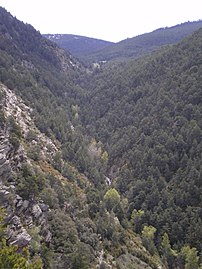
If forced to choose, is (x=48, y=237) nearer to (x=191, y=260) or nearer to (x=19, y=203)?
(x=19, y=203)

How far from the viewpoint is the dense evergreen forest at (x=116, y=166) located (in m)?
59.2

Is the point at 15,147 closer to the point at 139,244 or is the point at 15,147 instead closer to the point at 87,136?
the point at 139,244

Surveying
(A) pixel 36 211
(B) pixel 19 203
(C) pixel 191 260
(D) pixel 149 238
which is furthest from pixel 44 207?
(C) pixel 191 260

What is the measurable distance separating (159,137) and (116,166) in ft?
64.8

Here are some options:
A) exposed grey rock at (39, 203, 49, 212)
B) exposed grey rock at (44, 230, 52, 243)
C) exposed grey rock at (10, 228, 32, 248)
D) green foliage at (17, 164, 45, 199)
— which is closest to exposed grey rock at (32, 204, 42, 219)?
exposed grey rock at (39, 203, 49, 212)

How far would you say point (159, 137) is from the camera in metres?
128

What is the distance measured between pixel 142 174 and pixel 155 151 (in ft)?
35.6

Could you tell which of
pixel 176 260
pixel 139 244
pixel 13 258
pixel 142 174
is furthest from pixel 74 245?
pixel 142 174

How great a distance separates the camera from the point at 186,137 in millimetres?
122062

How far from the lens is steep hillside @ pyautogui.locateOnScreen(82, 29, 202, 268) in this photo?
95938 mm

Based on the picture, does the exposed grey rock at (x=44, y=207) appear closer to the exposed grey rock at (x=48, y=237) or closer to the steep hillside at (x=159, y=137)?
the exposed grey rock at (x=48, y=237)

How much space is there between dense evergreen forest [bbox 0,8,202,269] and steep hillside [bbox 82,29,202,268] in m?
0.35

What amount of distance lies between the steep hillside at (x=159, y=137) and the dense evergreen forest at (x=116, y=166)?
0.35 metres

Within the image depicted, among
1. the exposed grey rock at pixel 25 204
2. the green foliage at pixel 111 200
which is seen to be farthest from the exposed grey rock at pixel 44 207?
the green foliage at pixel 111 200
